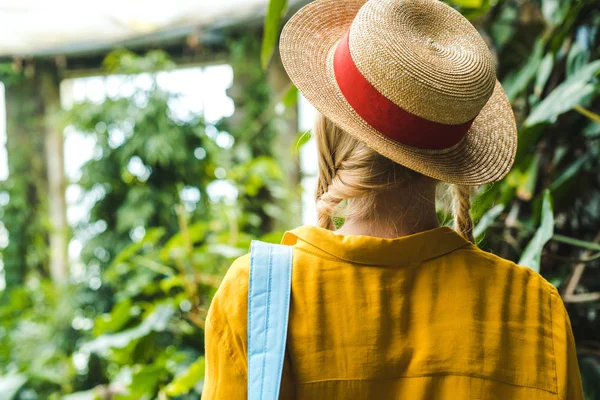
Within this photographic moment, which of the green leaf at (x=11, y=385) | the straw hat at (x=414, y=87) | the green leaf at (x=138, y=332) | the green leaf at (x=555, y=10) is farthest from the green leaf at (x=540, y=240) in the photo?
the green leaf at (x=11, y=385)

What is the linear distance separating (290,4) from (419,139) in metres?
2.04

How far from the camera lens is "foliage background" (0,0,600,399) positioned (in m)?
1.25

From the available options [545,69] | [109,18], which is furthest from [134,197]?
[545,69]

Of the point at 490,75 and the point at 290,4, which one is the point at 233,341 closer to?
the point at 490,75

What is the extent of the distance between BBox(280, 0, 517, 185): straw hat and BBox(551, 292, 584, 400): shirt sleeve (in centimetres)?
16

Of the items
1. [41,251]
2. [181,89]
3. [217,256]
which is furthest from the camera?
[41,251]

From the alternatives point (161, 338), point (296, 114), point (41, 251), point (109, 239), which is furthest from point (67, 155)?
point (161, 338)

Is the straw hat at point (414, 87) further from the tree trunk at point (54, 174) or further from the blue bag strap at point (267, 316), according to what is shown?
the tree trunk at point (54, 174)

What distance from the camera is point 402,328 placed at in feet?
1.94

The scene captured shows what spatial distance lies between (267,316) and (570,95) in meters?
0.81

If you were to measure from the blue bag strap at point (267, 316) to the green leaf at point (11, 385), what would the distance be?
1708 mm

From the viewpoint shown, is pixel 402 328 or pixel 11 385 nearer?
pixel 402 328

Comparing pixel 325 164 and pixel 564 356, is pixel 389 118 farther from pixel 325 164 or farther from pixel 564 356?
pixel 564 356

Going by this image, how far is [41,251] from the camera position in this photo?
12.1ft
